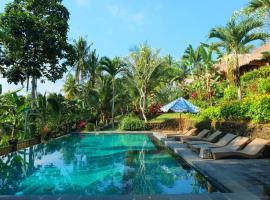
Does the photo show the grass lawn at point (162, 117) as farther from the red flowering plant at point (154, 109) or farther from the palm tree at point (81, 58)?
the palm tree at point (81, 58)

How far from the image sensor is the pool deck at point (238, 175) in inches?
235

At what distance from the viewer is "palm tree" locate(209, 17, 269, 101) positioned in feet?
63.2

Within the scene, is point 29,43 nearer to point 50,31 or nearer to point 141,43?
point 50,31

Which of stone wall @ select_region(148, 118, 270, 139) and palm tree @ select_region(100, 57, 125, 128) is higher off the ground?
palm tree @ select_region(100, 57, 125, 128)

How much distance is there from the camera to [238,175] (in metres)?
7.77

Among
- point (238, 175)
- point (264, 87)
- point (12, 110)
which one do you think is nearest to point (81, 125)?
point (12, 110)

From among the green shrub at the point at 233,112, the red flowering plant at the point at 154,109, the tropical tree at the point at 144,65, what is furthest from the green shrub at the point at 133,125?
the green shrub at the point at 233,112

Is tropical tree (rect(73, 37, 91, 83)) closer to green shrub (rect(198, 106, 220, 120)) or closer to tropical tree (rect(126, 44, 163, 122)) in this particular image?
tropical tree (rect(126, 44, 163, 122))

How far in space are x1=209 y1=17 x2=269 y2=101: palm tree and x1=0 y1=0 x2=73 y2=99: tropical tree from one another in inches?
476

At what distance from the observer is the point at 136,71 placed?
2986 cm

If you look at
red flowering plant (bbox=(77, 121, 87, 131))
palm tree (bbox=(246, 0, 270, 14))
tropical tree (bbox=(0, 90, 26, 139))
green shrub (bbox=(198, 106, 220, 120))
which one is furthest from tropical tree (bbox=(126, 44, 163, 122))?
tropical tree (bbox=(0, 90, 26, 139))

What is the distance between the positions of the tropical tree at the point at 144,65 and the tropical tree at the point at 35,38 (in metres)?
6.04

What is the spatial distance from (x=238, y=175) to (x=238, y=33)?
13846mm

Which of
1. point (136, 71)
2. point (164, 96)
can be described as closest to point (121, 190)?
point (136, 71)
